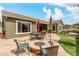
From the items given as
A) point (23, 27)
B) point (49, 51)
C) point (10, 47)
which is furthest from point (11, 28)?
point (49, 51)

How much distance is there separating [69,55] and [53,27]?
7.79ft

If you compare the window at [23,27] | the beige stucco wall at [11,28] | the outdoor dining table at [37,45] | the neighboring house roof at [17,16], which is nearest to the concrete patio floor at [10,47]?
the outdoor dining table at [37,45]

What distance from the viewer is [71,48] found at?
9.04 meters

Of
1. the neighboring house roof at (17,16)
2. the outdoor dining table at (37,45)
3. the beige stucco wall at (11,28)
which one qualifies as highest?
the neighboring house roof at (17,16)

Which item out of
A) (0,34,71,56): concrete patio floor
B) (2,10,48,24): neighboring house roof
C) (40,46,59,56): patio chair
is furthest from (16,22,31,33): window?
(40,46,59,56): patio chair

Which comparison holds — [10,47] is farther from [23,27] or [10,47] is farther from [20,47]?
[23,27]

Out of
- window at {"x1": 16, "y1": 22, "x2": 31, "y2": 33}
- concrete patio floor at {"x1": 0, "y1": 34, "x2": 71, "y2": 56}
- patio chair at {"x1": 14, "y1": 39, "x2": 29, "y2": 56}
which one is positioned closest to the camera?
concrete patio floor at {"x1": 0, "y1": 34, "x2": 71, "y2": 56}

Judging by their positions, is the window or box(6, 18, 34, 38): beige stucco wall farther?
the window

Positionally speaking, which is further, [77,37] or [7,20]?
[7,20]

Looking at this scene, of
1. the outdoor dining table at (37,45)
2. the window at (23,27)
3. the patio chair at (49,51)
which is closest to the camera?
the patio chair at (49,51)

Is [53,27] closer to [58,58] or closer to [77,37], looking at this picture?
[77,37]

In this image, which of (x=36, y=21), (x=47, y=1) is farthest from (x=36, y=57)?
(x=47, y=1)

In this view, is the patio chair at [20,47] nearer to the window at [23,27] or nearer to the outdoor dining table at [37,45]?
the outdoor dining table at [37,45]

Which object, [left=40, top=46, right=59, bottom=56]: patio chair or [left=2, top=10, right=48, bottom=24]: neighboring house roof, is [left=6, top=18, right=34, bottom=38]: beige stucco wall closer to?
[left=2, top=10, right=48, bottom=24]: neighboring house roof
